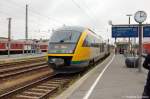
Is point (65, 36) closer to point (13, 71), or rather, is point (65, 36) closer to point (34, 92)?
point (13, 71)

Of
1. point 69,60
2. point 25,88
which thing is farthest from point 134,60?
point 25,88

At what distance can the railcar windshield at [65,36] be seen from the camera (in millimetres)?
20547

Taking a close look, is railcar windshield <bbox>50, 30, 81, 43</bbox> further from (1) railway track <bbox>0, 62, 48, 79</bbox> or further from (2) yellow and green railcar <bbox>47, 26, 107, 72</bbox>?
(1) railway track <bbox>0, 62, 48, 79</bbox>

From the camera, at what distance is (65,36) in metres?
20.9

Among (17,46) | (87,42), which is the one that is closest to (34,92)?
(87,42)

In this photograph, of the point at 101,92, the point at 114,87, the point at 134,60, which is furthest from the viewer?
the point at 134,60

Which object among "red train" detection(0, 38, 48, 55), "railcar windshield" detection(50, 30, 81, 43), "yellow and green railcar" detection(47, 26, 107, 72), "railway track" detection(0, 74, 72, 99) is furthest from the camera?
"red train" detection(0, 38, 48, 55)

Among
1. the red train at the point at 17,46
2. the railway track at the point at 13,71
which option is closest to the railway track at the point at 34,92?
the railway track at the point at 13,71

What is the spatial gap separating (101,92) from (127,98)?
5.10ft

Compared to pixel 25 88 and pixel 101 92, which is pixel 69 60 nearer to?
pixel 25 88

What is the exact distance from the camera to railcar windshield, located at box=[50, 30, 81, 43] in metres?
20.5

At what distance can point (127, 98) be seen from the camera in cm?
1073

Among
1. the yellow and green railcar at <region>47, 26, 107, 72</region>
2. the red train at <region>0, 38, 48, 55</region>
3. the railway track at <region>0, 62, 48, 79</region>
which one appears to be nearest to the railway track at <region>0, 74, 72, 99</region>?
the yellow and green railcar at <region>47, 26, 107, 72</region>

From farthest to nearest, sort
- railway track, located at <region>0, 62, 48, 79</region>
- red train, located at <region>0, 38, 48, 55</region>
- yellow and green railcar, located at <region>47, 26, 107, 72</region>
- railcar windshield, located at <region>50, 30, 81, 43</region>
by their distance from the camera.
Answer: red train, located at <region>0, 38, 48, 55</region>
railway track, located at <region>0, 62, 48, 79</region>
railcar windshield, located at <region>50, 30, 81, 43</region>
yellow and green railcar, located at <region>47, 26, 107, 72</region>
